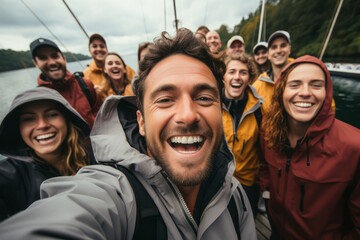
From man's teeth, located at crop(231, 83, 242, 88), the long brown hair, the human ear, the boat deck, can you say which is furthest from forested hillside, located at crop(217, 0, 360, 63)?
the human ear

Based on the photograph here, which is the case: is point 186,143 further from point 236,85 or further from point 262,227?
point 262,227

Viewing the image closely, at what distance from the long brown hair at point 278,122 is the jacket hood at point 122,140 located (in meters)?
0.84

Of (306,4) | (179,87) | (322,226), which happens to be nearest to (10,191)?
(179,87)

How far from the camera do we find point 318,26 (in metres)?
31.6

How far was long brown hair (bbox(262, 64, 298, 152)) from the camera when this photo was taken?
196 centimetres

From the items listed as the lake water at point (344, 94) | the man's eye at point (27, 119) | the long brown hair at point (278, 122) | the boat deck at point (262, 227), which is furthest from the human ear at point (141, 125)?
the lake water at point (344, 94)

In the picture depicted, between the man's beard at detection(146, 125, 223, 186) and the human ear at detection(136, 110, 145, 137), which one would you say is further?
the human ear at detection(136, 110, 145, 137)

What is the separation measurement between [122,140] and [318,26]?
4866 cm

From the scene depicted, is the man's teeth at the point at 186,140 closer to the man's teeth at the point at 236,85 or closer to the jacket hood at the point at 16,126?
the jacket hood at the point at 16,126

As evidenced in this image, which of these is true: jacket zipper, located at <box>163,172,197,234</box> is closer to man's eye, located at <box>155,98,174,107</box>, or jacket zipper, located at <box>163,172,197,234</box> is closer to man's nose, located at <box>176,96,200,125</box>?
man's nose, located at <box>176,96,200,125</box>

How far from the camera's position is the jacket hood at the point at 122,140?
3.61 feet

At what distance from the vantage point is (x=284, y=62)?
12.3 ft

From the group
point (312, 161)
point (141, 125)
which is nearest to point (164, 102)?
point (141, 125)

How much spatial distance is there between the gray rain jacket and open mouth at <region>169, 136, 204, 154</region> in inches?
10.1
